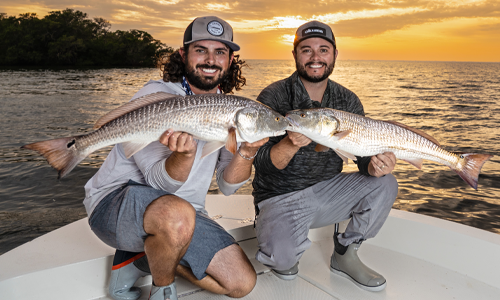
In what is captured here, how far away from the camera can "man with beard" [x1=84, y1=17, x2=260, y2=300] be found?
8.05 ft

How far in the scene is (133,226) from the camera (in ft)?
8.18

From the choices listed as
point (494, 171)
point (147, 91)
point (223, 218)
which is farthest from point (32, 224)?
point (494, 171)

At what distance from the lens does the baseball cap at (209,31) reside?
9.93ft

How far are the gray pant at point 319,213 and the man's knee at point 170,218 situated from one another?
863mm

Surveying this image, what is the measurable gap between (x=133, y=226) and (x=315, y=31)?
8.11 feet

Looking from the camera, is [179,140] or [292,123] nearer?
[179,140]

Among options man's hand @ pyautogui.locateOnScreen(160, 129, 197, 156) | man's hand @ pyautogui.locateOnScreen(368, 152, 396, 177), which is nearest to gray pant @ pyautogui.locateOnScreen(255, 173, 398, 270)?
man's hand @ pyautogui.locateOnScreen(368, 152, 396, 177)

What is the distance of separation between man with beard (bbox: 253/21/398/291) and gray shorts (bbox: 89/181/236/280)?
55 centimetres

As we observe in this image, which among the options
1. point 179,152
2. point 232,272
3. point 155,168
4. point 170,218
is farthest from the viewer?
point 232,272

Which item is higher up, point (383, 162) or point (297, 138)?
point (297, 138)

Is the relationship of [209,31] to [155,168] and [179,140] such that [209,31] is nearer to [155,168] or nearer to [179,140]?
[179,140]

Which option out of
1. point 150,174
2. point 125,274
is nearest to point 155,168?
point 150,174

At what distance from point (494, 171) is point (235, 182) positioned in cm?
942

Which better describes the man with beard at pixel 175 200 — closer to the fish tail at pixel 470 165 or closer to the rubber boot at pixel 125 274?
the rubber boot at pixel 125 274
